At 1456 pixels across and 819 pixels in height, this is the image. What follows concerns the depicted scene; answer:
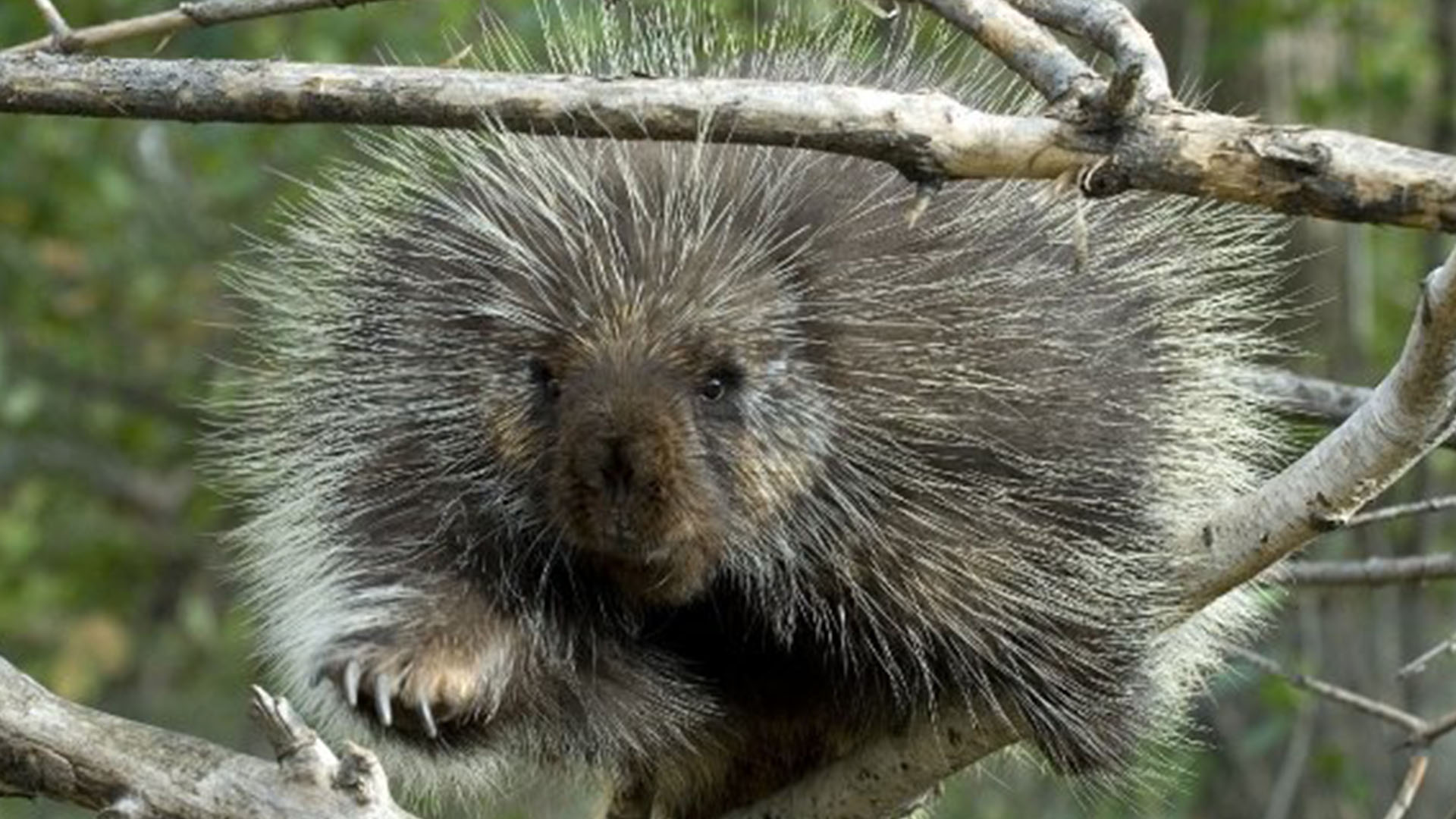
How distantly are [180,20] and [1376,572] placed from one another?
1372 millimetres

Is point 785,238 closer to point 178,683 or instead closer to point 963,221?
point 963,221

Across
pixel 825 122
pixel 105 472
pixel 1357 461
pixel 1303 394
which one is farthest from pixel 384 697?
pixel 105 472

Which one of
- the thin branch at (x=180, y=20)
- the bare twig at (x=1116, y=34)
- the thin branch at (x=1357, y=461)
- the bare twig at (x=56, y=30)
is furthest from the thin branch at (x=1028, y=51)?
the bare twig at (x=56, y=30)

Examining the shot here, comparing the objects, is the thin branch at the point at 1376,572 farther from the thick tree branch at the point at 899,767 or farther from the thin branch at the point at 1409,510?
the thick tree branch at the point at 899,767

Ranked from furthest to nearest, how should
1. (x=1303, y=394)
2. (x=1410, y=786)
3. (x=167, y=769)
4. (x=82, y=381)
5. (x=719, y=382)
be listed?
(x=82, y=381), (x=1303, y=394), (x=1410, y=786), (x=719, y=382), (x=167, y=769)

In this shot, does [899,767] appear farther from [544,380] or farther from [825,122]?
[825,122]

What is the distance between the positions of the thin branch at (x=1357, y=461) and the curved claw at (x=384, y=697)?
30.7 inches

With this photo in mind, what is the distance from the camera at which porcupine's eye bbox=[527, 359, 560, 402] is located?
2.44m

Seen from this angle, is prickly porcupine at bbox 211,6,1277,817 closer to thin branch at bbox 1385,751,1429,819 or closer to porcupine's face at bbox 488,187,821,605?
porcupine's face at bbox 488,187,821,605

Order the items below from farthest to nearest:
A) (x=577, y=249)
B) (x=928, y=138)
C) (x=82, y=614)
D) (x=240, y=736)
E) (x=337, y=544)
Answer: (x=82, y=614)
(x=240, y=736)
(x=337, y=544)
(x=577, y=249)
(x=928, y=138)

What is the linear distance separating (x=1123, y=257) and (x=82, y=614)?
3.82 m

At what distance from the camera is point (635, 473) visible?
2.34 m

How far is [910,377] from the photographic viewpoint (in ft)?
8.60

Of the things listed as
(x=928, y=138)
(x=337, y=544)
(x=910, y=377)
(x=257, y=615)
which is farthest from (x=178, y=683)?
(x=928, y=138)
